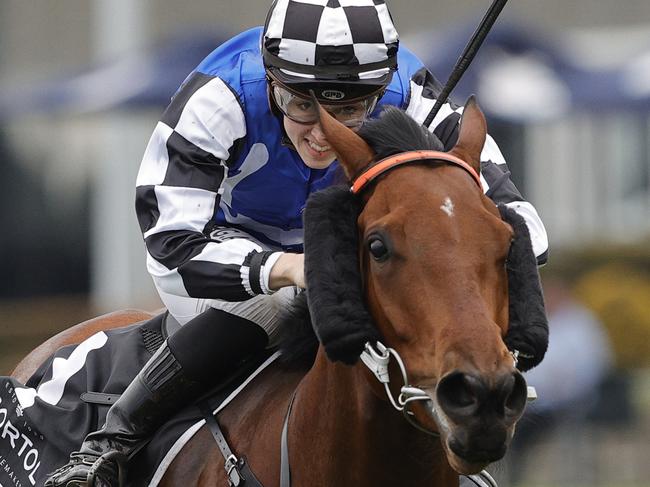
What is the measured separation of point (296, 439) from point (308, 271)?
67 centimetres

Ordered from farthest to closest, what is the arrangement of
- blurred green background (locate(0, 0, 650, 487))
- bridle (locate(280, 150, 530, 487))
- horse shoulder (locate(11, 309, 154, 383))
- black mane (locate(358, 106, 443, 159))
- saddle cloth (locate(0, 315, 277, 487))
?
blurred green background (locate(0, 0, 650, 487)) < horse shoulder (locate(11, 309, 154, 383)) < saddle cloth (locate(0, 315, 277, 487)) < black mane (locate(358, 106, 443, 159)) < bridle (locate(280, 150, 530, 487))

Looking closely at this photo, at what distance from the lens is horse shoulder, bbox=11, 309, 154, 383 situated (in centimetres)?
607

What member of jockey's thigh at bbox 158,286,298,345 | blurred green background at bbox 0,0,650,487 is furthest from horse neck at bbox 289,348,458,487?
blurred green background at bbox 0,0,650,487

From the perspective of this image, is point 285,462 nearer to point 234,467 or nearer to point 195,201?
point 234,467

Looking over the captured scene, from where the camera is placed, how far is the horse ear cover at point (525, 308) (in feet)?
13.0

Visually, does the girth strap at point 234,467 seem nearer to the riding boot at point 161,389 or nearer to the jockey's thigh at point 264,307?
the riding boot at point 161,389

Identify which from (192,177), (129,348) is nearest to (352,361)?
(192,177)

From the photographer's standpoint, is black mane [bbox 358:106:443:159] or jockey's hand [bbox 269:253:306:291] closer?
black mane [bbox 358:106:443:159]

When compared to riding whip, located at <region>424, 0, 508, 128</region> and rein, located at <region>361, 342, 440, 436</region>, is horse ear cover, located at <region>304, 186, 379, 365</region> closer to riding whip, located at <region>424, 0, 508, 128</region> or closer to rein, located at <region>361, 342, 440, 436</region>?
rein, located at <region>361, 342, 440, 436</region>

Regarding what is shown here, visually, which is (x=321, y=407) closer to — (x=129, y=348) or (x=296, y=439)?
(x=296, y=439)

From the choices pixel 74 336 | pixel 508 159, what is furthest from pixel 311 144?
pixel 508 159

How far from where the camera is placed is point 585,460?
1269cm

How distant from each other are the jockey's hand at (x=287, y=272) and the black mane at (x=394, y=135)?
0.38 m

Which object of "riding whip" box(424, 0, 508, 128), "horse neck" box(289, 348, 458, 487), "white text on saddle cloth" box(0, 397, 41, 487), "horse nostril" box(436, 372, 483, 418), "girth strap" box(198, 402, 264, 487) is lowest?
"white text on saddle cloth" box(0, 397, 41, 487)
